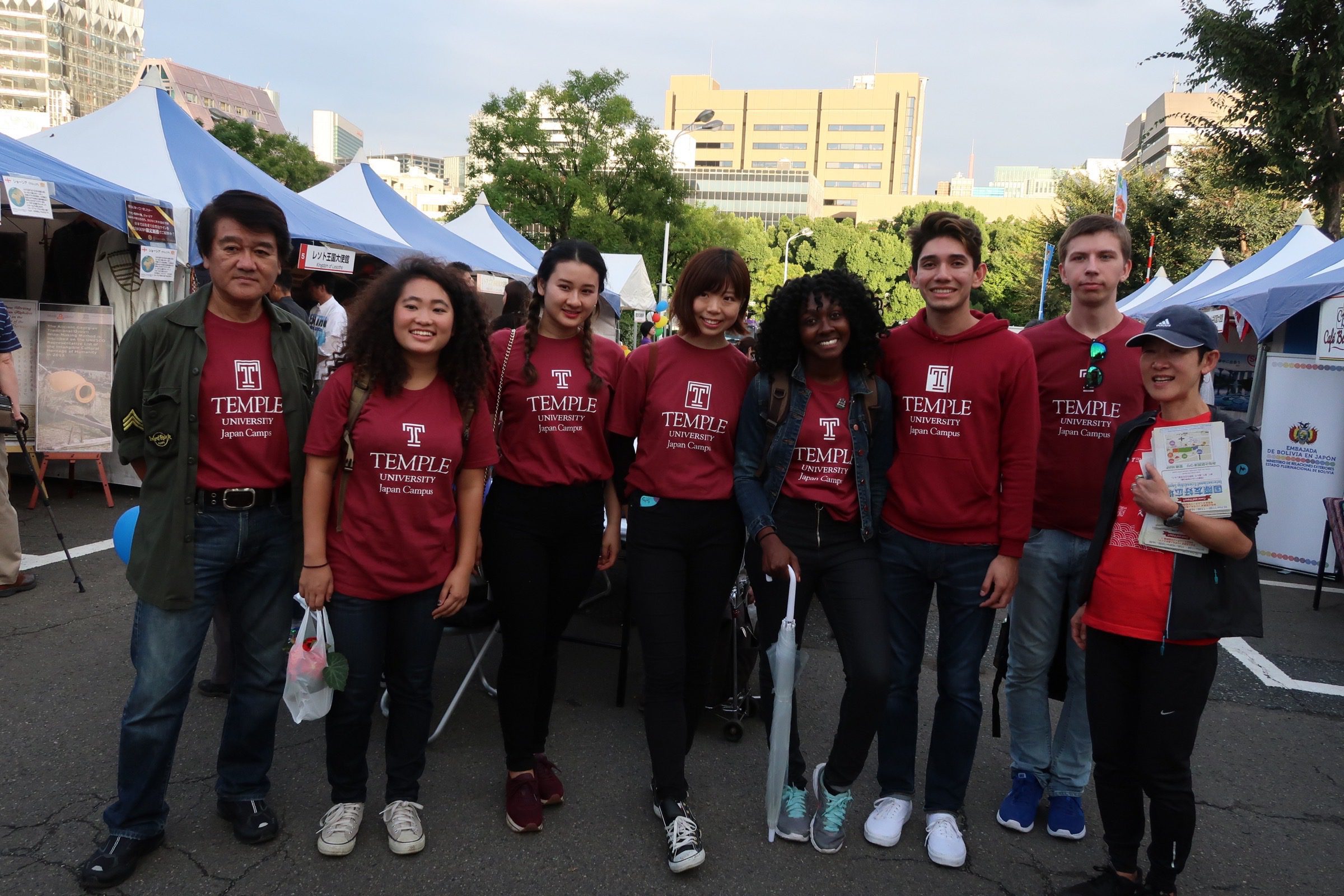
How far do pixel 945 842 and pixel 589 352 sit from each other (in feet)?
6.52

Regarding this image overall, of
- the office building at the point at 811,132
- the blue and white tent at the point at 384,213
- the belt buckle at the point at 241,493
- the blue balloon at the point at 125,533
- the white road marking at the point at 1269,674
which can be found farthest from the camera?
the office building at the point at 811,132

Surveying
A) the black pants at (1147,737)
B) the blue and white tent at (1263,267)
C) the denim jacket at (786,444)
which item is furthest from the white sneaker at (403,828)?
the blue and white tent at (1263,267)

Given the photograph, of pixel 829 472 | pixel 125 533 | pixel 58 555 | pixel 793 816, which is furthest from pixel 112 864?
pixel 58 555

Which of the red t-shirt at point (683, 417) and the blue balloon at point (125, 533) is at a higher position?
the red t-shirt at point (683, 417)

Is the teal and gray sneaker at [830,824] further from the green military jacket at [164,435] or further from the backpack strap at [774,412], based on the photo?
the green military jacket at [164,435]

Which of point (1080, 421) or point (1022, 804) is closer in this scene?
point (1080, 421)

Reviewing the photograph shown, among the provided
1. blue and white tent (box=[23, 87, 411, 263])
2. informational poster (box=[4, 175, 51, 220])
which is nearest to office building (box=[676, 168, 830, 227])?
blue and white tent (box=[23, 87, 411, 263])

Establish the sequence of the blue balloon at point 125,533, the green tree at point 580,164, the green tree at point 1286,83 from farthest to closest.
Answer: the green tree at point 580,164 → the green tree at point 1286,83 → the blue balloon at point 125,533

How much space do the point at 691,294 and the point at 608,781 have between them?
1847 millimetres

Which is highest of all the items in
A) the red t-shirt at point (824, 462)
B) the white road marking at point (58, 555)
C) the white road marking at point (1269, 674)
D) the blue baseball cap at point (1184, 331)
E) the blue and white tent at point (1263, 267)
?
the blue and white tent at point (1263, 267)

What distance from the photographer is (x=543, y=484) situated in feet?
9.24

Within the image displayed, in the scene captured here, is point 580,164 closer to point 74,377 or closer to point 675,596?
point 74,377

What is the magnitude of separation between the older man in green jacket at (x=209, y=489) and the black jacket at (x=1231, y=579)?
8.44 feet

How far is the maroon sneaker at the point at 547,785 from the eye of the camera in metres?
3.06
